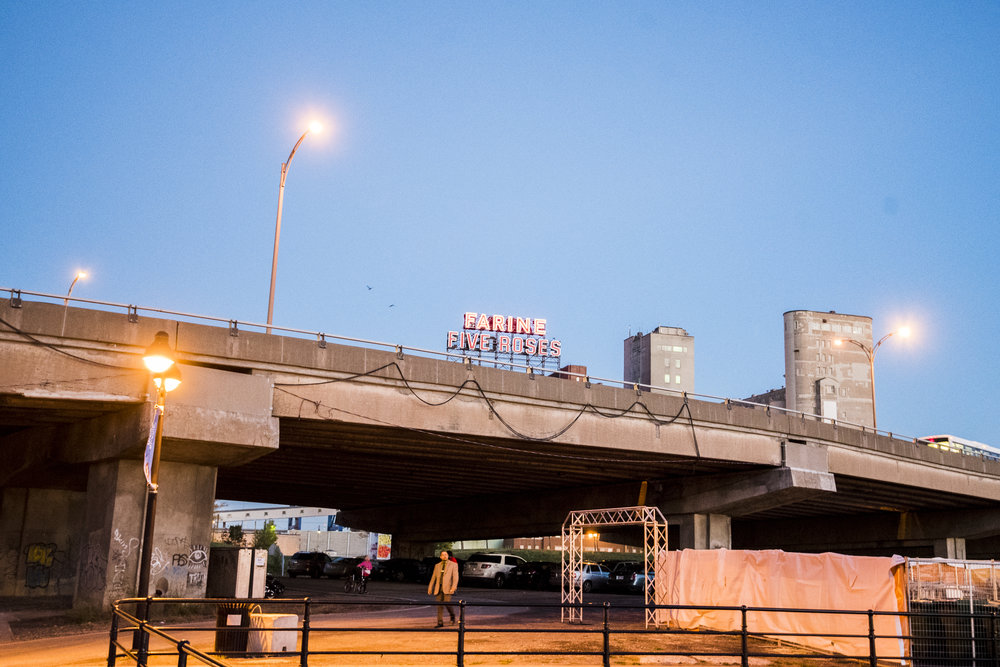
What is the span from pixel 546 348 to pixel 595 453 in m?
30.5

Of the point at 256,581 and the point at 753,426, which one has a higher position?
the point at 753,426

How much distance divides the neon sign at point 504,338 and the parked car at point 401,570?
44.5 feet

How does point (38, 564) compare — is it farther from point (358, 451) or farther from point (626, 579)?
point (626, 579)

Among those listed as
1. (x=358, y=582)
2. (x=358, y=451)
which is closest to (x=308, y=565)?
(x=358, y=582)

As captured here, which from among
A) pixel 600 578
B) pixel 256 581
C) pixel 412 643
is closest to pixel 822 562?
pixel 412 643

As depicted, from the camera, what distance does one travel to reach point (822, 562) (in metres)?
22.8

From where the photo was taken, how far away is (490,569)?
50625 millimetres

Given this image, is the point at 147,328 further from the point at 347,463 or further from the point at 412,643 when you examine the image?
the point at 347,463

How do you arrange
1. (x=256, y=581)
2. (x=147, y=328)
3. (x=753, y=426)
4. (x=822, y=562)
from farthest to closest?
1. (x=753, y=426)
2. (x=256, y=581)
3. (x=147, y=328)
4. (x=822, y=562)

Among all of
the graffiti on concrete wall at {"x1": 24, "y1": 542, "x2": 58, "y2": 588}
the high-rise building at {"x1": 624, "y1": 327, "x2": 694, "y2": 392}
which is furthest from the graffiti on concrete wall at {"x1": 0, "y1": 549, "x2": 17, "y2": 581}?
the high-rise building at {"x1": 624, "y1": 327, "x2": 694, "y2": 392}

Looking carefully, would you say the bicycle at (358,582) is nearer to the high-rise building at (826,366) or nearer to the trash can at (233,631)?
the trash can at (233,631)

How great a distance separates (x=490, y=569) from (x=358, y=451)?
17.0 meters

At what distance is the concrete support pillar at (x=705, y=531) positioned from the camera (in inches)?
1682

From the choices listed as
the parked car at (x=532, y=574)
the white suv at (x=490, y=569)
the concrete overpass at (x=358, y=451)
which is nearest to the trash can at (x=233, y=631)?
the concrete overpass at (x=358, y=451)
